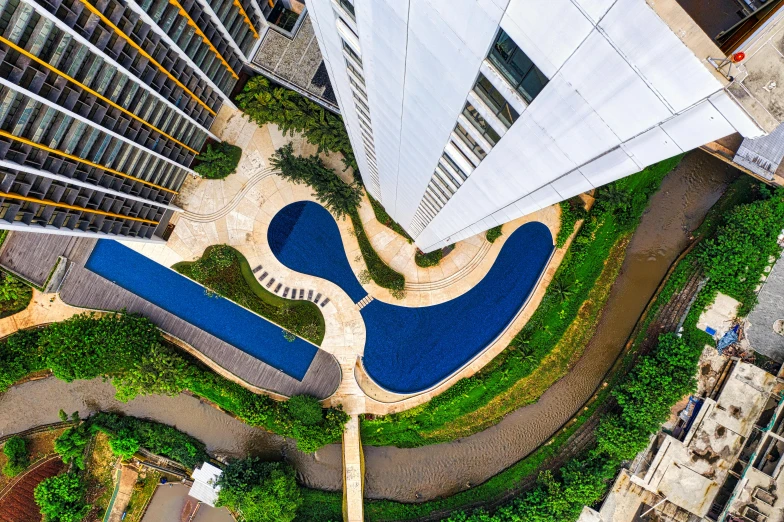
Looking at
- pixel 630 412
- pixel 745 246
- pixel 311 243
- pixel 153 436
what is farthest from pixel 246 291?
pixel 745 246

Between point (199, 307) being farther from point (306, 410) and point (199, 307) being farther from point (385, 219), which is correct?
point (385, 219)

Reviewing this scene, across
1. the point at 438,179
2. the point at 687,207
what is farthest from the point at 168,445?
the point at 687,207

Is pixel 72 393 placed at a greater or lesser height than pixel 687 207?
lesser

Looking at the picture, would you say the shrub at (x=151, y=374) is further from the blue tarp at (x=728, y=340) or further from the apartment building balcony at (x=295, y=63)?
the blue tarp at (x=728, y=340)

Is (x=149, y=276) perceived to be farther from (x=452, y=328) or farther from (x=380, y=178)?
(x=452, y=328)

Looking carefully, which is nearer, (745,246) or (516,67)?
(516,67)
